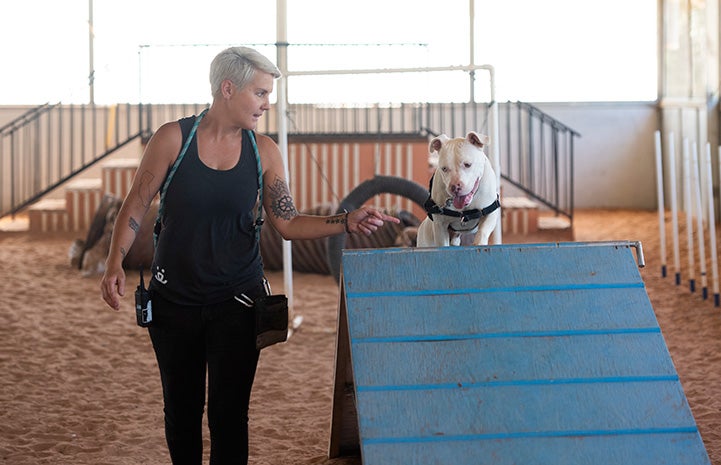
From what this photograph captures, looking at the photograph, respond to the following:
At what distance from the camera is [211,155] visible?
2.79 m

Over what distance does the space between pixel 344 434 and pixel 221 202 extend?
143 cm

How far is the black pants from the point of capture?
2771mm

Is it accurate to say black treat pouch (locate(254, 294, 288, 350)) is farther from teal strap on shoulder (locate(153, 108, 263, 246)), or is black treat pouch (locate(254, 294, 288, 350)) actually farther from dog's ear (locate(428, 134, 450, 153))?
dog's ear (locate(428, 134, 450, 153))

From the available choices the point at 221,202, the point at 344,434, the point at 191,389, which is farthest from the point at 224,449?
the point at 344,434

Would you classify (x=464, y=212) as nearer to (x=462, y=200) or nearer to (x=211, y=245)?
(x=462, y=200)

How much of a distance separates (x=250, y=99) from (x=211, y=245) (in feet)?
1.40

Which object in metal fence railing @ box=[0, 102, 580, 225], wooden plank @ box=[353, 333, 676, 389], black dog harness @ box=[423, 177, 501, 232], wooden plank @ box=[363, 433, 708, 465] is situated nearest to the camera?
wooden plank @ box=[363, 433, 708, 465]

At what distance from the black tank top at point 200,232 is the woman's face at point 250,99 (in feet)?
0.43

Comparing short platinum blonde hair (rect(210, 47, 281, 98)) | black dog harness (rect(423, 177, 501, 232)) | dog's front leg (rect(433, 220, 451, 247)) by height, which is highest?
short platinum blonde hair (rect(210, 47, 281, 98))

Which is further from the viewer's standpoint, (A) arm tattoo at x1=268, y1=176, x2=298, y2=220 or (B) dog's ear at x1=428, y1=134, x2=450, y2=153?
(B) dog's ear at x1=428, y1=134, x2=450, y2=153

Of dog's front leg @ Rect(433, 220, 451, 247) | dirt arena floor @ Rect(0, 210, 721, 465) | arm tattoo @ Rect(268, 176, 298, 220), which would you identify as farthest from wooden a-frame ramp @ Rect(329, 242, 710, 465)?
dirt arena floor @ Rect(0, 210, 721, 465)


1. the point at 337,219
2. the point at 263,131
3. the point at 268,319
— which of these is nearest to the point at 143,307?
the point at 268,319

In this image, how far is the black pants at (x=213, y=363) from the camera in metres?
2.77

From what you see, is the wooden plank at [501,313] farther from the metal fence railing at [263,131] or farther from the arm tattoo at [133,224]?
the metal fence railing at [263,131]
